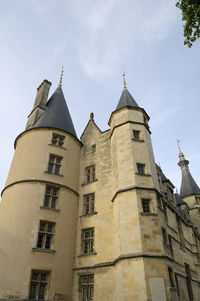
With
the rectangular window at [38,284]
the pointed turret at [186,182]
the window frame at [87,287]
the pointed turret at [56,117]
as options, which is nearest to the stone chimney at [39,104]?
the pointed turret at [56,117]

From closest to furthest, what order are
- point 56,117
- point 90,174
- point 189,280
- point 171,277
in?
point 171,277 → point 189,280 → point 90,174 → point 56,117

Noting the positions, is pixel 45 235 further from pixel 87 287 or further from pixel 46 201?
pixel 87 287

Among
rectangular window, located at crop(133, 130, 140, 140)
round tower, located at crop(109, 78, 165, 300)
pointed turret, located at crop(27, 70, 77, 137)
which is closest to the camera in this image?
round tower, located at crop(109, 78, 165, 300)

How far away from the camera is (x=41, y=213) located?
1392 cm

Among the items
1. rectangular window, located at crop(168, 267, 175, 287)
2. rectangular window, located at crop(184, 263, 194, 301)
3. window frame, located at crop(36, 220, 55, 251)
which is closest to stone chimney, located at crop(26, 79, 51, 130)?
window frame, located at crop(36, 220, 55, 251)

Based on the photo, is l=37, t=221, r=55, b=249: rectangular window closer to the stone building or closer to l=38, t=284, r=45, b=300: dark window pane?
the stone building

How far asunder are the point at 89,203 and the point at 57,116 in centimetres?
747

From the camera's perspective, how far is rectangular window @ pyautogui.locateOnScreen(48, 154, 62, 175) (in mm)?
Answer: 16158

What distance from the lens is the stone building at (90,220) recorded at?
459 inches

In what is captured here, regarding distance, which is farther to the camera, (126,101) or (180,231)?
(180,231)

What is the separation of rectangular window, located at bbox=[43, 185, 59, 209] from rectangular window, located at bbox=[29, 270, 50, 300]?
3.69 meters

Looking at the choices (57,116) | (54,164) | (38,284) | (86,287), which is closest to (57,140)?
(54,164)

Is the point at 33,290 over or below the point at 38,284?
below

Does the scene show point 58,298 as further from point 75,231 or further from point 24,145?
point 24,145
